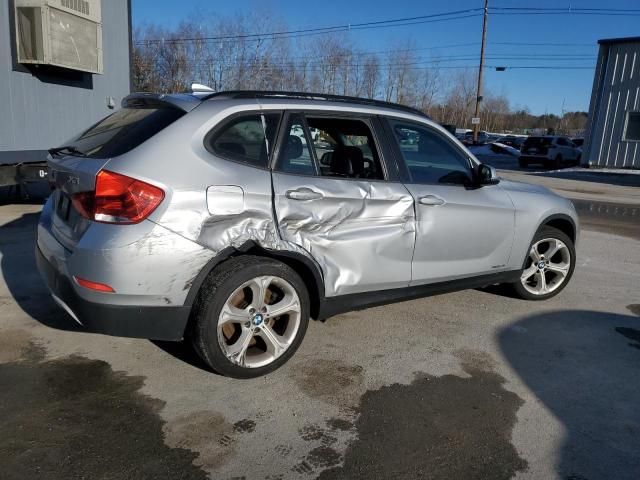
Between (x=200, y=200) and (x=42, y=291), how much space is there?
2.64 metres

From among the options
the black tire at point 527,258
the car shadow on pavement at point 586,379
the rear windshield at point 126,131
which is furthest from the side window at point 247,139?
the black tire at point 527,258

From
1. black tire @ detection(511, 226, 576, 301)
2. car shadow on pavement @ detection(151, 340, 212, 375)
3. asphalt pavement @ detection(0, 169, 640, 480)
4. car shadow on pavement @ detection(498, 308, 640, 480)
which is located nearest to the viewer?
asphalt pavement @ detection(0, 169, 640, 480)

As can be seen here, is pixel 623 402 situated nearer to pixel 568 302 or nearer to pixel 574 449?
pixel 574 449

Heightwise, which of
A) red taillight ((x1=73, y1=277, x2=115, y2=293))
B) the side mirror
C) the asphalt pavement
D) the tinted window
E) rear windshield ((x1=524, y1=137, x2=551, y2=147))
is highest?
the tinted window

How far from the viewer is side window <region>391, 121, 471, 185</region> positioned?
401 centimetres

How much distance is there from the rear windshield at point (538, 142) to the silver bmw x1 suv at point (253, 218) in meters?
24.7

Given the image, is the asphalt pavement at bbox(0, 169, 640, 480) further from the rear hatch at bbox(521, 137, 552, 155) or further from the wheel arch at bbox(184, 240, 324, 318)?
the rear hatch at bbox(521, 137, 552, 155)

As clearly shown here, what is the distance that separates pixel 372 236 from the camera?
3.66 metres

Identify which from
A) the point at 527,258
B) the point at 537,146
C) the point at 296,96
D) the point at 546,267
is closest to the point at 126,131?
the point at 296,96

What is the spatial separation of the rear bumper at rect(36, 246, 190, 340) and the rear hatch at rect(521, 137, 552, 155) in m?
26.8

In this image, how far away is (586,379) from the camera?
3.55 m

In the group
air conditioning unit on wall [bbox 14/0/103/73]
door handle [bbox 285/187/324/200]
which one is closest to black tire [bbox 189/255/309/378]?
door handle [bbox 285/187/324/200]

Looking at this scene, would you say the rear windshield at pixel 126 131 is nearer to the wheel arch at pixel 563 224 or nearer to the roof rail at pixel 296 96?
the roof rail at pixel 296 96

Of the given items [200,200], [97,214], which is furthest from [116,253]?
[200,200]
